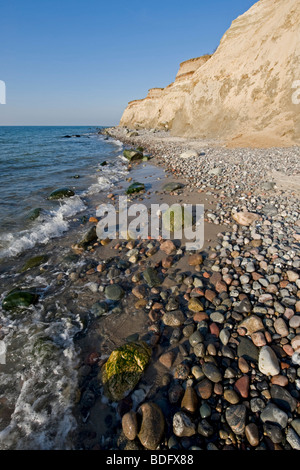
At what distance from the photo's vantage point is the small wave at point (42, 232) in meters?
5.71

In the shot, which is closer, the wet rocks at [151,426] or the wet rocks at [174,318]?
the wet rocks at [151,426]

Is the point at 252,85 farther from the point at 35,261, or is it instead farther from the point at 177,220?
the point at 35,261

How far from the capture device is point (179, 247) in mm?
5105

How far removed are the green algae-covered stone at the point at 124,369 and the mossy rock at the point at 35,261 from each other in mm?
3204

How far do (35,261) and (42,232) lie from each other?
151cm

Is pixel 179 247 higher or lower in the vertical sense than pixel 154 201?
lower

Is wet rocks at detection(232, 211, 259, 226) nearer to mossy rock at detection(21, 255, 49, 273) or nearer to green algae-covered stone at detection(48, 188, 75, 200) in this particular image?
mossy rock at detection(21, 255, 49, 273)

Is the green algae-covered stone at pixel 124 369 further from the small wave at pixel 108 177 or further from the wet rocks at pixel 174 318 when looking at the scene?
the small wave at pixel 108 177

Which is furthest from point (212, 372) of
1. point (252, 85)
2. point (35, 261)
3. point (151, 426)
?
point (252, 85)

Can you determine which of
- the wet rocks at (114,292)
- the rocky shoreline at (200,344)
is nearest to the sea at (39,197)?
the rocky shoreline at (200,344)

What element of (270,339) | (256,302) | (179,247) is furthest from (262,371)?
(179,247)
